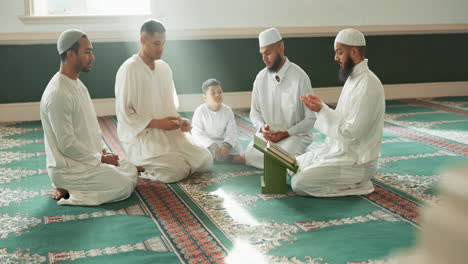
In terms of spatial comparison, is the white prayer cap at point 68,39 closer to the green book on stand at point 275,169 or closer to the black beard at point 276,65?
the green book on stand at point 275,169

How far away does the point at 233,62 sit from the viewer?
849 centimetres

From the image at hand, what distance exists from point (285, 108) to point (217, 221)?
1.62 meters

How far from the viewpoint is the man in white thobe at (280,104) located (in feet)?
16.1

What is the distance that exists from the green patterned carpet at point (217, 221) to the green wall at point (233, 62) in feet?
8.96

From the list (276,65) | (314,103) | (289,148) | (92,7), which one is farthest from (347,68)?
(92,7)

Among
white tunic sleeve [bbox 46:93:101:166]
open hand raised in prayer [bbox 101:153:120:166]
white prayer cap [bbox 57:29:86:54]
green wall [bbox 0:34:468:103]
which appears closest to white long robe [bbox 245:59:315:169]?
open hand raised in prayer [bbox 101:153:120:166]

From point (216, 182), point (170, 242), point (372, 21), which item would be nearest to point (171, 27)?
point (372, 21)

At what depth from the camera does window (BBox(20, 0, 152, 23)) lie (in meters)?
7.65

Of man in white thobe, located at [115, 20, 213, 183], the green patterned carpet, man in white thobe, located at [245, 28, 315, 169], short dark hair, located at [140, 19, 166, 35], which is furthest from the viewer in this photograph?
man in white thobe, located at [245, 28, 315, 169]

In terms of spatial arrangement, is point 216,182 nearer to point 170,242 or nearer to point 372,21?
point 170,242

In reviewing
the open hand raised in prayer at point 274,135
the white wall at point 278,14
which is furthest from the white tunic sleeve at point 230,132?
the white wall at point 278,14

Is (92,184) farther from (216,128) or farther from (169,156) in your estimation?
(216,128)

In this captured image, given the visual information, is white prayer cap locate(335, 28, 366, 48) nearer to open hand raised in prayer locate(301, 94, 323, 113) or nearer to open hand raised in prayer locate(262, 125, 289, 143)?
open hand raised in prayer locate(301, 94, 323, 113)

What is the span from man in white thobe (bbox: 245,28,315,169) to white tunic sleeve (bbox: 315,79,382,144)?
2.69 ft
